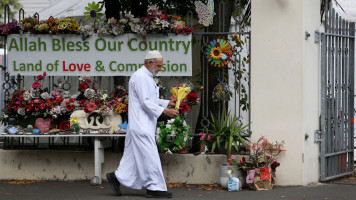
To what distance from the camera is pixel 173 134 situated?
11.7 m

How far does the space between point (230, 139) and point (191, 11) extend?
2215 millimetres

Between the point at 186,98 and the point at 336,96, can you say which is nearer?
the point at 186,98

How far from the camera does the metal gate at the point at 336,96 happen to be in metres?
12.3

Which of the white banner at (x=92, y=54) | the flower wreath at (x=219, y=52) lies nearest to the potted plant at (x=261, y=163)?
the flower wreath at (x=219, y=52)

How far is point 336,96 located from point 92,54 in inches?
152

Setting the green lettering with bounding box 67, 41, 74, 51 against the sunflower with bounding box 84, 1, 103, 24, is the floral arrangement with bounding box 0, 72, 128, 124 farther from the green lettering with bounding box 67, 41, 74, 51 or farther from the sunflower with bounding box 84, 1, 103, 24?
the sunflower with bounding box 84, 1, 103, 24

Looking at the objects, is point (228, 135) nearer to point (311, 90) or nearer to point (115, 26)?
point (311, 90)

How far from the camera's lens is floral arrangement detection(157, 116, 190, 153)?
1174cm

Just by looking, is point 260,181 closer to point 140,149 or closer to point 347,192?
point 347,192

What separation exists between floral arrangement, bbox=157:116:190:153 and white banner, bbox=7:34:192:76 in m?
0.92

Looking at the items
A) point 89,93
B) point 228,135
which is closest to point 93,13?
point 89,93

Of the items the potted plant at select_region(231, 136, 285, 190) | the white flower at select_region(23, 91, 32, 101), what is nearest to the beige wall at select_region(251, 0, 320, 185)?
the potted plant at select_region(231, 136, 285, 190)

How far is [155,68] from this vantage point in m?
10.5

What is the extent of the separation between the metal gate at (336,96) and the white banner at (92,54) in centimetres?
211
